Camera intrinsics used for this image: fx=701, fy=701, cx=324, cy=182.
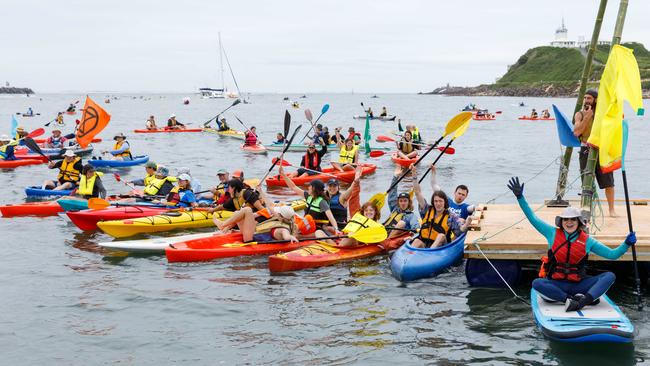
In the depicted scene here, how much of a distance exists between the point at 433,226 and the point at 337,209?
2926 mm

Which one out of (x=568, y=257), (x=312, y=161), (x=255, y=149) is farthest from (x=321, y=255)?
(x=255, y=149)

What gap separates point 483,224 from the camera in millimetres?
10984

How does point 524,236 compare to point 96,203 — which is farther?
point 96,203

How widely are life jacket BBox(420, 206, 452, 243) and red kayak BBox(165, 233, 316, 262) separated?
221 centimetres

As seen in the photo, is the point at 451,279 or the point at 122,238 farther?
the point at 122,238

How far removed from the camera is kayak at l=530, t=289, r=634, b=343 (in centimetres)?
773

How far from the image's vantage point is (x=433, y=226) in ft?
36.6

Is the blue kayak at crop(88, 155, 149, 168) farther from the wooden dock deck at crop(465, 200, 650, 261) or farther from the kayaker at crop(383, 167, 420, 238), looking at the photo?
the wooden dock deck at crop(465, 200, 650, 261)

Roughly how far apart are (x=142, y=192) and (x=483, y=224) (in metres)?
9.26

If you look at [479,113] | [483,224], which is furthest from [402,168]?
[479,113]

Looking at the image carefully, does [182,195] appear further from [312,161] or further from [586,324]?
[586,324]

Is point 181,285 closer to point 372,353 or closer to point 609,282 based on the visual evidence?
point 372,353

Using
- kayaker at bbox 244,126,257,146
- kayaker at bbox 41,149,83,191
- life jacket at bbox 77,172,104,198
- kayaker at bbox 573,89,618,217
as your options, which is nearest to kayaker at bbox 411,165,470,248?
kayaker at bbox 573,89,618,217

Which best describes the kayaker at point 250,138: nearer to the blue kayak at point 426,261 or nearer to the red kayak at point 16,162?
the red kayak at point 16,162
